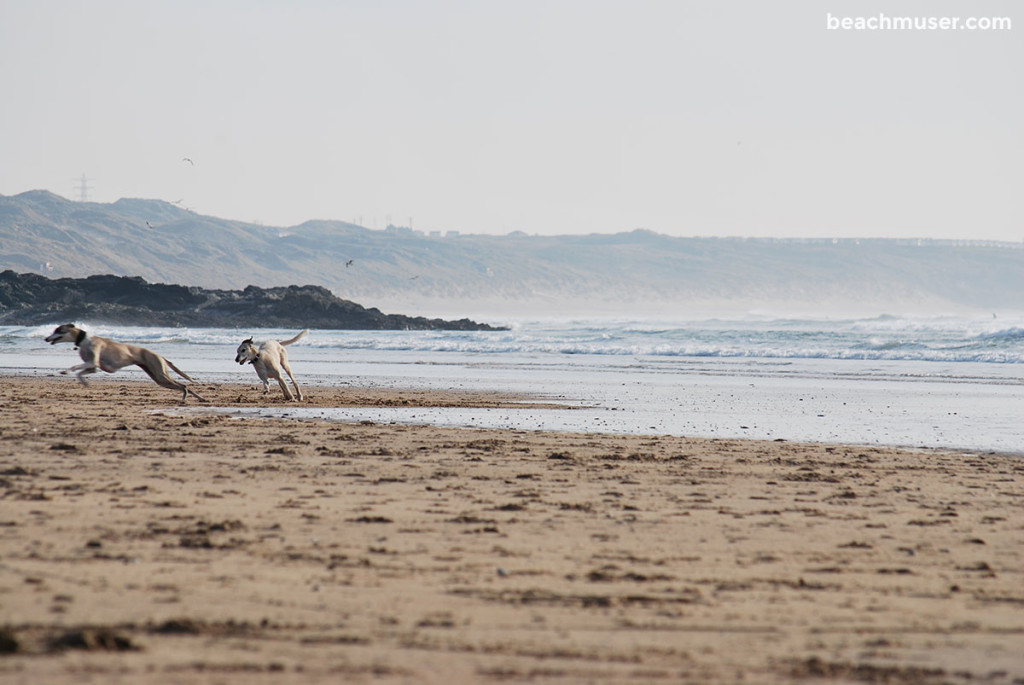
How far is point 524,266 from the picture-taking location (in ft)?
530

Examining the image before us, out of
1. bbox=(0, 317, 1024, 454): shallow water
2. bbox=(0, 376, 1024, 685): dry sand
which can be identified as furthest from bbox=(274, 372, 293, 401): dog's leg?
bbox=(0, 376, 1024, 685): dry sand

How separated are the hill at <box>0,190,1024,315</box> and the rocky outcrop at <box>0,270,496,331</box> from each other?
218 feet

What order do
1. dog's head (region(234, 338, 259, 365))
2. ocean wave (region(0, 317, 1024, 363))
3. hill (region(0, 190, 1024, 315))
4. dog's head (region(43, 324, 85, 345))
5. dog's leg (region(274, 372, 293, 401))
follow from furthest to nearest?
hill (region(0, 190, 1024, 315)) → ocean wave (region(0, 317, 1024, 363)) → dog's head (region(234, 338, 259, 365)) → dog's leg (region(274, 372, 293, 401)) → dog's head (region(43, 324, 85, 345))

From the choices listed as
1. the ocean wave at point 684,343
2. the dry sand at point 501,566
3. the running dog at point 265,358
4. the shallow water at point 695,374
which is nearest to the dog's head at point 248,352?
the running dog at point 265,358

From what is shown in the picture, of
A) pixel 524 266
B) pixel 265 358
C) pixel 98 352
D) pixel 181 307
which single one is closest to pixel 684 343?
pixel 265 358

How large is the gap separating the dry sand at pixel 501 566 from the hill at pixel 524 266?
121 metres

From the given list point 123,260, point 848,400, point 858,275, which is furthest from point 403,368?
point 858,275

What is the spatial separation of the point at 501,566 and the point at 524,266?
157m

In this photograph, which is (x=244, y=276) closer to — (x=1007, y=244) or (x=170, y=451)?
(x=1007, y=244)

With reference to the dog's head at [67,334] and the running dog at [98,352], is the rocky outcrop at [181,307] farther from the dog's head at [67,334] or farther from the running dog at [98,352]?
the dog's head at [67,334]

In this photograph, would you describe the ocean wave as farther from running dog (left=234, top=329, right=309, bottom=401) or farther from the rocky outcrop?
running dog (left=234, top=329, right=309, bottom=401)

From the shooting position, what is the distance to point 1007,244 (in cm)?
17400

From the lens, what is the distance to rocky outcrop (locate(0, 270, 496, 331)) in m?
55.0

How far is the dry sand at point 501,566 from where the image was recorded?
3811 millimetres
